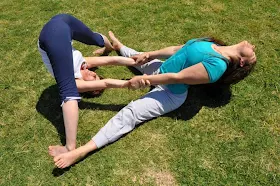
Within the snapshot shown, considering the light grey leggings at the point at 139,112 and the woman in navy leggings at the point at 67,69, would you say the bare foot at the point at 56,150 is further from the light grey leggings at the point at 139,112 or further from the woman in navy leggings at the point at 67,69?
the light grey leggings at the point at 139,112

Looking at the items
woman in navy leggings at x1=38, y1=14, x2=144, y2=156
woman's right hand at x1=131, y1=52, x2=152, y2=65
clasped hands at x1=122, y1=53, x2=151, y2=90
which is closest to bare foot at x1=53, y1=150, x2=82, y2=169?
woman in navy leggings at x1=38, y1=14, x2=144, y2=156

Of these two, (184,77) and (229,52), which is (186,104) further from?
(229,52)

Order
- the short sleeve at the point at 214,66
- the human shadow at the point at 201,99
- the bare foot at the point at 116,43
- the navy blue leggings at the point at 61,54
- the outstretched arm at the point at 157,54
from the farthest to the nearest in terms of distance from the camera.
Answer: the bare foot at the point at 116,43 < the outstretched arm at the point at 157,54 < the human shadow at the point at 201,99 < the navy blue leggings at the point at 61,54 < the short sleeve at the point at 214,66

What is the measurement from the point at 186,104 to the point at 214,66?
0.90 meters

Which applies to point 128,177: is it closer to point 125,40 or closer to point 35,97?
point 35,97

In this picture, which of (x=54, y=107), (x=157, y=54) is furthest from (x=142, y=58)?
(x=54, y=107)

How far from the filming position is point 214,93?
4227 millimetres

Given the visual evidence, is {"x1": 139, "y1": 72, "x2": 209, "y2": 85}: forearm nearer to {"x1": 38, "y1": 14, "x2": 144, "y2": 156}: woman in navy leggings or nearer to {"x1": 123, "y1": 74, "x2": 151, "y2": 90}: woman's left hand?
{"x1": 123, "y1": 74, "x2": 151, "y2": 90}: woman's left hand

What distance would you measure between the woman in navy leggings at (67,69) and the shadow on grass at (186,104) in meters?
0.38

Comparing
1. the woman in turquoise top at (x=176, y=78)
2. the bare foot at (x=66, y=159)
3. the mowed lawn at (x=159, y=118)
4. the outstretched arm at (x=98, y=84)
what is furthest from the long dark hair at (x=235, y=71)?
the bare foot at (x=66, y=159)

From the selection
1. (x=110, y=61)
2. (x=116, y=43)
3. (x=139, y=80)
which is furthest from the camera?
(x=116, y=43)

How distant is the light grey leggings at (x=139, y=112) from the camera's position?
3.81 m

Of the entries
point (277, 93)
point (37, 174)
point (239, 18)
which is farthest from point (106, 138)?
point (239, 18)

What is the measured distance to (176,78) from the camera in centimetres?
366
